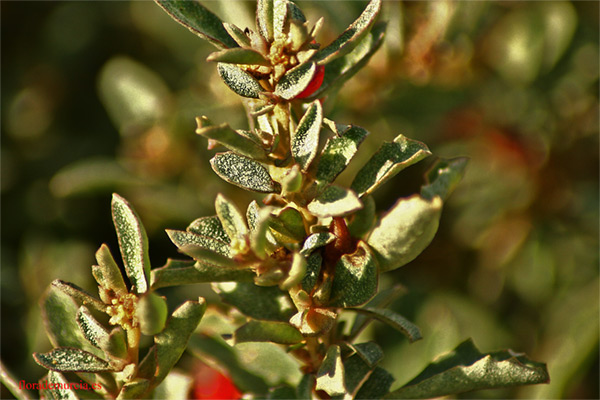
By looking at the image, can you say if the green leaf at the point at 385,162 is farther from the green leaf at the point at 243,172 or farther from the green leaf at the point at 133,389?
the green leaf at the point at 133,389

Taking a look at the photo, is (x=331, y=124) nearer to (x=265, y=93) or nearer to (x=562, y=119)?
(x=265, y=93)

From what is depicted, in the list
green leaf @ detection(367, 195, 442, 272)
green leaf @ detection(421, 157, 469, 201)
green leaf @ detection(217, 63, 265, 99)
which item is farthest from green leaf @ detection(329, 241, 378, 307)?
green leaf @ detection(217, 63, 265, 99)

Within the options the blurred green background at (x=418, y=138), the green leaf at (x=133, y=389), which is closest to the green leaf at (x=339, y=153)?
the green leaf at (x=133, y=389)

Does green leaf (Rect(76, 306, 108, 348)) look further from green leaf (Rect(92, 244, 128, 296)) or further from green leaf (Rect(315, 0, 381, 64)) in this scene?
green leaf (Rect(315, 0, 381, 64))

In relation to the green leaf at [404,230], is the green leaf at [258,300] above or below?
below

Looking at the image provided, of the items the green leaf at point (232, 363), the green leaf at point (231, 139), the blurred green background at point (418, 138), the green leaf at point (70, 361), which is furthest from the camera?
the blurred green background at point (418, 138)

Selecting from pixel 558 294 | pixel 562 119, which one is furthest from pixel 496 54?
pixel 558 294

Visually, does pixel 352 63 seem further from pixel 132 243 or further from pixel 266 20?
pixel 132 243
